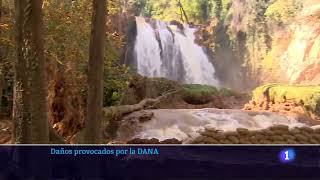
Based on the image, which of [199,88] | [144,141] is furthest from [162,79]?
[144,141]

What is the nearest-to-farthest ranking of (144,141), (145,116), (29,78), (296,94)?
(29,78), (144,141), (296,94), (145,116)

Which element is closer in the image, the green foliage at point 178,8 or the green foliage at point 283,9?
the green foliage at point 283,9

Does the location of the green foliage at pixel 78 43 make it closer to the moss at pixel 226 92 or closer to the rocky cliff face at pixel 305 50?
the moss at pixel 226 92

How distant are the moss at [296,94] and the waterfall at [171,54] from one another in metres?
0.70

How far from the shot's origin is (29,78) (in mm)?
4781

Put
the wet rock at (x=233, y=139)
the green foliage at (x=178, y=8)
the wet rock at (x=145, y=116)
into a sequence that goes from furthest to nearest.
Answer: the green foliage at (x=178, y=8), the wet rock at (x=145, y=116), the wet rock at (x=233, y=139)

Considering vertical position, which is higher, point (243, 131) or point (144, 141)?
point (243, 131)

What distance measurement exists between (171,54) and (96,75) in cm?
170

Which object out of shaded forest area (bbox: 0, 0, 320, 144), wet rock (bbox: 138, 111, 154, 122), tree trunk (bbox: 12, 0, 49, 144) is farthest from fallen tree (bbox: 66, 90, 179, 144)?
tree trunk (bbox: 12, 0, 49, 144)

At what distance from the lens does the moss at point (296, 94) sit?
5.91 m

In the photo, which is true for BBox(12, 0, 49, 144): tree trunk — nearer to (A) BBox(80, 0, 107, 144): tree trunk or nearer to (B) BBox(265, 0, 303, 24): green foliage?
(A) BBox(80, 0, 107, 144): tree trunk

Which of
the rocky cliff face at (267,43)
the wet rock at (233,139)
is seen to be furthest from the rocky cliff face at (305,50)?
the wet rock at (233,139)

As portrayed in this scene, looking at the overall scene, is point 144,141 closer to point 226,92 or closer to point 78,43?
point 226,92

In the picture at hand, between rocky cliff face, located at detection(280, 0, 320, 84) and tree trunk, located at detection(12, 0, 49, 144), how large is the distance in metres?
3.11
